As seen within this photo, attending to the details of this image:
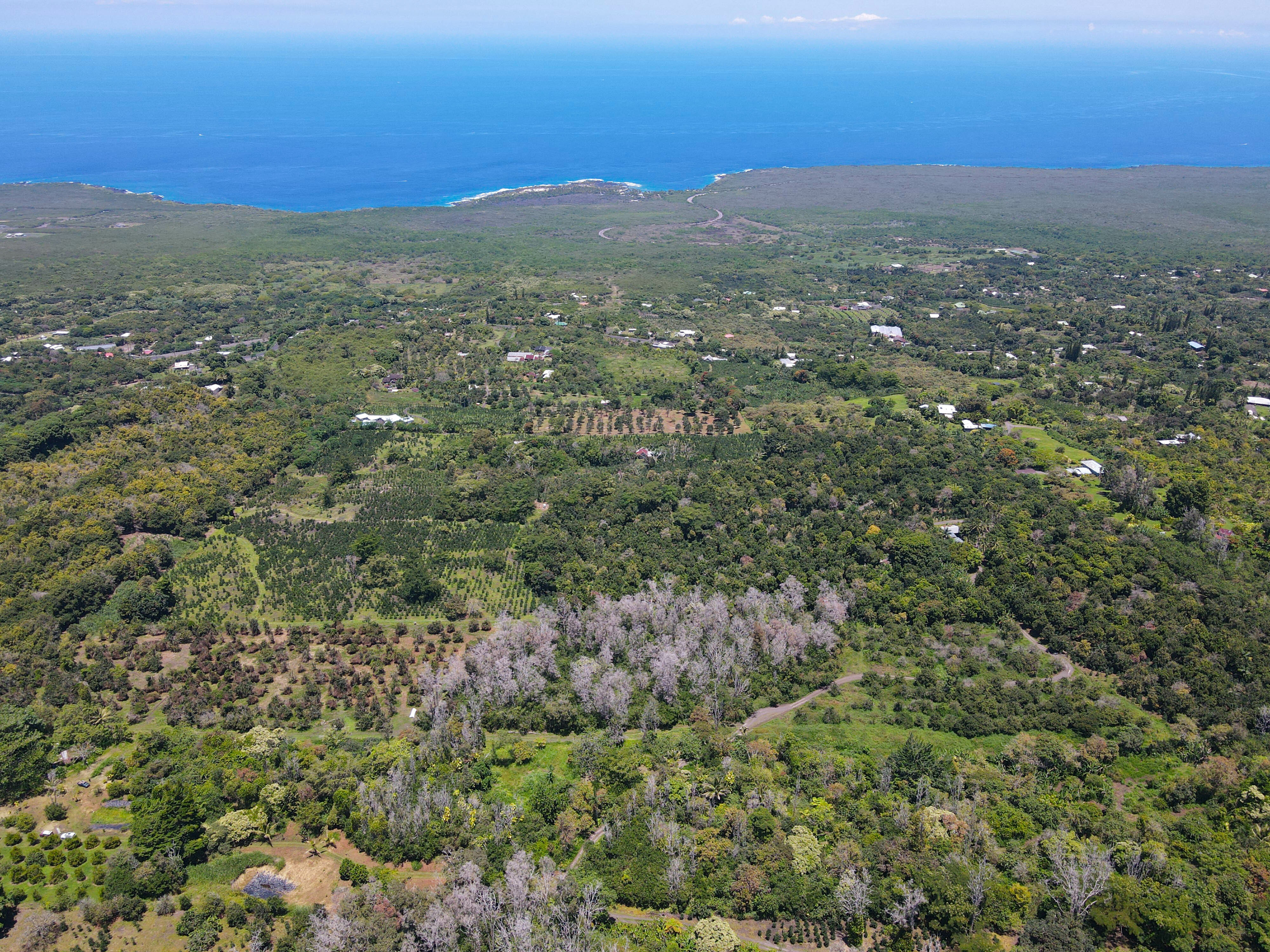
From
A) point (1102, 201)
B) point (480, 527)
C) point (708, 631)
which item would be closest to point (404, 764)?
point (708, 631)

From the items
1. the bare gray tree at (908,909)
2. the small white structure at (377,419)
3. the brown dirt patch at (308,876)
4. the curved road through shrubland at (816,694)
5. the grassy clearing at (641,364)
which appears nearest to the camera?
the bare gray tree at (908,909)

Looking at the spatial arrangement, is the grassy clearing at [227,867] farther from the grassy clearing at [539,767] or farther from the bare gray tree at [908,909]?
the bare gray tree at [908,909]

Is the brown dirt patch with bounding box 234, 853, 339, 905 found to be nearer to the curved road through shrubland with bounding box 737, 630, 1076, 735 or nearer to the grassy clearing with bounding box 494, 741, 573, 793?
the grassy clearing with bounding box 494, 741, 573, 793

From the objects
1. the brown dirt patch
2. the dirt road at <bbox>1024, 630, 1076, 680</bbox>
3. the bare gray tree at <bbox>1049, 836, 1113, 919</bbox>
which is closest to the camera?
the bare gray tree at <bbox>1049, 836, 1113, 919</bbox>

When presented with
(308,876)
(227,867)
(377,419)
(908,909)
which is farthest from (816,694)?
(377,419)

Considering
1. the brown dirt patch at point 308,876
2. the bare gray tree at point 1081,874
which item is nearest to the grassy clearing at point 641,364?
the brown dirt patch at point 308,876

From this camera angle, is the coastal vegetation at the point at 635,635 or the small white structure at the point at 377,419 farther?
the small white structure at the point at 377,419

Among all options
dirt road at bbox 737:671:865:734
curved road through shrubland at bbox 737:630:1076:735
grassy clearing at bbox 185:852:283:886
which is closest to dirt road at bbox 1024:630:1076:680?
curved road through shrubland at bbox 737:630:1076:735

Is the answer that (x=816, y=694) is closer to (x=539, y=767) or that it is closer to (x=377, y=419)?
(x=539, y=767)

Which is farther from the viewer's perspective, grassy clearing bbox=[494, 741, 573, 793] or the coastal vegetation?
grassy clearing bbox=[494, 741, 573, 793]
